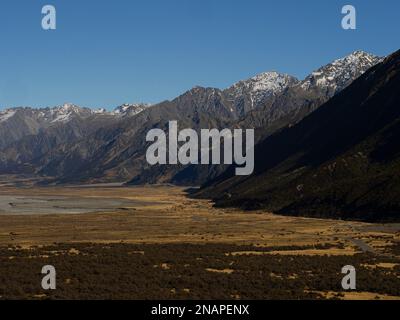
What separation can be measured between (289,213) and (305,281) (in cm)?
11111

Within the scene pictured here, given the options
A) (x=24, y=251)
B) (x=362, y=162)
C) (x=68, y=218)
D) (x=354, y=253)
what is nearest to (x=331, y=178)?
(x=362, y=162)

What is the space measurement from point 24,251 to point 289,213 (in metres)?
96.0

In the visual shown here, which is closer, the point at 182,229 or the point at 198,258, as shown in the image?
the point at 198,258

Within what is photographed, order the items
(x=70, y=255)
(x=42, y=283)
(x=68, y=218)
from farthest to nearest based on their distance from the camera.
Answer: (x=68, y=218) → (x=70, y=255) → (x=42, y=283)

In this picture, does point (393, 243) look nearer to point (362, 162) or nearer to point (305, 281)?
point (305, 281)

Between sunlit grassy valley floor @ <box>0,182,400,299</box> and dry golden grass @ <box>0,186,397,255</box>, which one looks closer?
sunlit grassy valley floor @ <box>0,182,400,299</box>

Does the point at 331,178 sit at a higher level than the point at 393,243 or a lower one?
higher

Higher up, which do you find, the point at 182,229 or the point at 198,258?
the point at 182,229

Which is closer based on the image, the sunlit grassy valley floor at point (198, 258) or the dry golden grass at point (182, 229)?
the sunlit grassy valley floor at point (198, 258)

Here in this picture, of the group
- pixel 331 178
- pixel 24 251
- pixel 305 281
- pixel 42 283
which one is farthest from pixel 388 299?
pixel 331 178

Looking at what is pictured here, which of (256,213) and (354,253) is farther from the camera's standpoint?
(256,213)

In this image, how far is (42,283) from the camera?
66.0 m

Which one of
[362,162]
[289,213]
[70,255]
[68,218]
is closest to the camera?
[70,255]
